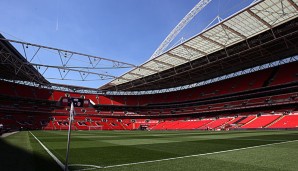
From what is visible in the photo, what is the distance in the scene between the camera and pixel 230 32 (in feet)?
112

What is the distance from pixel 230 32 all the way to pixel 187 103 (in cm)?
3879

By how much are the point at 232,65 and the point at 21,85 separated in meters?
57.8

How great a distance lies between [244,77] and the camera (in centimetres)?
5922

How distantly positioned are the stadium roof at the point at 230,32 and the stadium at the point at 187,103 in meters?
0.16

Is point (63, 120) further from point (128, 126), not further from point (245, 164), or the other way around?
point (245, 164)

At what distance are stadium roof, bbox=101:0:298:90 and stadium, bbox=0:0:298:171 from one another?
0.51ft

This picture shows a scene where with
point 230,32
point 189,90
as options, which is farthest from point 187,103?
point 230,32

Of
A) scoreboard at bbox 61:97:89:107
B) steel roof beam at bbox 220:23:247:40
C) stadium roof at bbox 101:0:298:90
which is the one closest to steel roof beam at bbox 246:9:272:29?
stadium roof at bbox 101:0:298:90

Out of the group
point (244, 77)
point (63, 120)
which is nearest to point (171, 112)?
point (244, 77)

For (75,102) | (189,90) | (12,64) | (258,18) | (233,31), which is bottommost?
(75,102)

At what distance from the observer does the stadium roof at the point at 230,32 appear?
2856 cm

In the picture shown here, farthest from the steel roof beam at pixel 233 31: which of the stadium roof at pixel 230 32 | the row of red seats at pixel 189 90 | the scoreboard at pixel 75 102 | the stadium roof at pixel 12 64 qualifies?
the stadium roof at pixel 12 64

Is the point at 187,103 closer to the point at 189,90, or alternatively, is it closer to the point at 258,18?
the point at 189,90

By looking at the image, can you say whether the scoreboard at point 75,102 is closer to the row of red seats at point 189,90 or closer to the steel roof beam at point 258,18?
the steel roof beam at point 258,18
